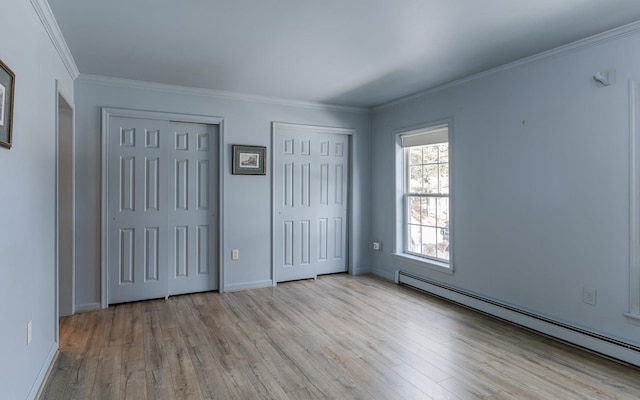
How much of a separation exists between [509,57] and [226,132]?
3067 mm

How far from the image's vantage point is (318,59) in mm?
3270

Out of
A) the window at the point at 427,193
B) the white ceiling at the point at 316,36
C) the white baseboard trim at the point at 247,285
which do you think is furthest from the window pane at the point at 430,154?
the white baseboard trim at the point at 247,285

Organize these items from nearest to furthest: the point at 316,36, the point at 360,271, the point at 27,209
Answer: the point at 27,209 → the point at 316,36 → the point at 360,271

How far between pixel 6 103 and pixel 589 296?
3.88 metres

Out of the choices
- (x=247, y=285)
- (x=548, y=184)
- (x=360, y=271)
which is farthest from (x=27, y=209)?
(x=360, y=271)

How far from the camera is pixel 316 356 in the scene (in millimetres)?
2672

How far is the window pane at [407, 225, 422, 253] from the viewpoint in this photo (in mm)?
4594

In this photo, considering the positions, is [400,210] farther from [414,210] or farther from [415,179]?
[415,179]

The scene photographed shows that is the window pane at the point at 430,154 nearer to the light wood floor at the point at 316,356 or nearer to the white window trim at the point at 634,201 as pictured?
the light wood floor at the point at 316,356

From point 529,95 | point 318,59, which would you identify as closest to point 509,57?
point 529,95

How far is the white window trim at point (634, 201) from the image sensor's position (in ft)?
8.29

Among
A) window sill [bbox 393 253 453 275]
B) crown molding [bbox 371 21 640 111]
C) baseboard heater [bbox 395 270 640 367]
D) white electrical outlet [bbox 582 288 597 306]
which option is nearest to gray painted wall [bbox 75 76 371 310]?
window sill [bbox 393 253 453 275]

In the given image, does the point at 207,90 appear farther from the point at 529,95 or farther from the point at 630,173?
the point at 630,173

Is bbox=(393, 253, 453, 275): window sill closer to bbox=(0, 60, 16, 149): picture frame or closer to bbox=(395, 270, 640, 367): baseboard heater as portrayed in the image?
bbox=(395, 270, 640, 367): baseboard heater
